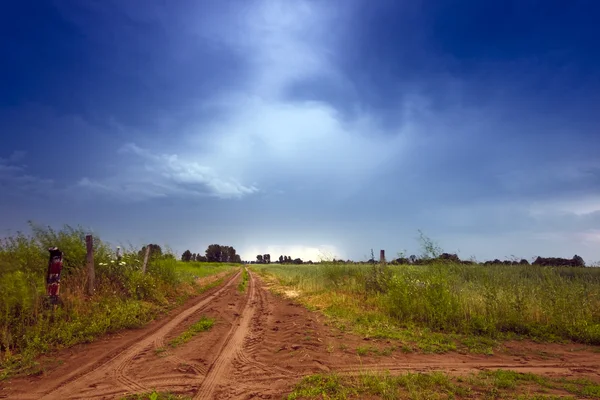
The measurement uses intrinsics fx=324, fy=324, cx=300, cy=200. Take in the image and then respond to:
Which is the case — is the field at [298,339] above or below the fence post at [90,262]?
below

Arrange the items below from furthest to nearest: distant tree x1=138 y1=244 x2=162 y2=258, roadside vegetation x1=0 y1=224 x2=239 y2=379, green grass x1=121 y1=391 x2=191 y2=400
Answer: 1. distant tree x1=138 y1=244 x2=162 y2=258
2. roadside vegetation x1=0 y1=224 x2=239 y2=379
3. green grass x1=121 y1=391 x2=191 y2=400

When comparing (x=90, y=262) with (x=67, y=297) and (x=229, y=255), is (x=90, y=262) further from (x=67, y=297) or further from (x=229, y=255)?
→ (x=229, y=255)

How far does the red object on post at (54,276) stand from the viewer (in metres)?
8.73

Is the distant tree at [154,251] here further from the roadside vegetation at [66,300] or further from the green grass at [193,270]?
the green grass at [193,270]

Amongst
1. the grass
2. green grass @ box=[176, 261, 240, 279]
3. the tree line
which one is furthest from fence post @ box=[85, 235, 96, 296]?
the tree line

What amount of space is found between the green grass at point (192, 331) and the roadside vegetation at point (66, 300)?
1768mm

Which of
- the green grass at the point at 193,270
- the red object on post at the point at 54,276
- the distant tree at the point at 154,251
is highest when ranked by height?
the distant tree at the point at 154,251

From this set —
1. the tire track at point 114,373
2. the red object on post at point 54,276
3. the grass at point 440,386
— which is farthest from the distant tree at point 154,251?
the grass at point 440,386

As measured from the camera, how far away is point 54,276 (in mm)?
8883

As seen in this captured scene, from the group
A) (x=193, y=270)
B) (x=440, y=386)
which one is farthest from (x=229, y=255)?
(x=440, y=386)

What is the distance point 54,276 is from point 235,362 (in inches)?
242

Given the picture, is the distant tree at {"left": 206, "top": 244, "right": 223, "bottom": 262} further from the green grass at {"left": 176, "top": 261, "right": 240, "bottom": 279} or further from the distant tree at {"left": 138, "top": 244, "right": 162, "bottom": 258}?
the distant tree at {"left": 138, "top": 244, "right": 162, "bottom": 258}

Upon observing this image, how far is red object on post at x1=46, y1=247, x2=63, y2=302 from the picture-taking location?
873cm

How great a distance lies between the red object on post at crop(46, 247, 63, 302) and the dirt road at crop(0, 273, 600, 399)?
2.15m
